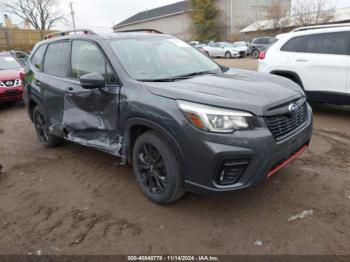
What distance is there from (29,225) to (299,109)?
2.99m

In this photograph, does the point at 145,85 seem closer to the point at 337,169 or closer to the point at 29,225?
the point at 29,225

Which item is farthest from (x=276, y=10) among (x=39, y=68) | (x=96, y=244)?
(x=96, y=244)

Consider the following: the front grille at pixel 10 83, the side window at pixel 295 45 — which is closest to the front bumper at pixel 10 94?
the front grille at pixel 10 83

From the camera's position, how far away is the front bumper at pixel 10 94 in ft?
28.2

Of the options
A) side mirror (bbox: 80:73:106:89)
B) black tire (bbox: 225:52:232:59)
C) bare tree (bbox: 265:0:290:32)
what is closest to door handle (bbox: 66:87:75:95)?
side mirror (bbox: 80:73:106:89)

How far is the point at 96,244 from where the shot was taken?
276 centimetres

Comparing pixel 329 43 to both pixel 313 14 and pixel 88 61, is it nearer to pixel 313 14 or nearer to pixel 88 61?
pixel 88 61

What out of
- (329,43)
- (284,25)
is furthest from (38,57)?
(284,25)

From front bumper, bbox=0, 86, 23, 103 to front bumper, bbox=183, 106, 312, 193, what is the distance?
25.3 feet

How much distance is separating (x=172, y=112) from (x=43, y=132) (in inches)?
134

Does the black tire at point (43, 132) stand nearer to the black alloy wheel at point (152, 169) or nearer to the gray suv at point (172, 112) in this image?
the gray suv at point (172, 112)

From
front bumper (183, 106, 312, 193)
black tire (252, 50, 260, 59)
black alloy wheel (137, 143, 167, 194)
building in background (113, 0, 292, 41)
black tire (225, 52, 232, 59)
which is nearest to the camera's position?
front bumper (183, 106, 312, 193)

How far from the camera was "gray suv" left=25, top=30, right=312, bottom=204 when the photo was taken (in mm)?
2635

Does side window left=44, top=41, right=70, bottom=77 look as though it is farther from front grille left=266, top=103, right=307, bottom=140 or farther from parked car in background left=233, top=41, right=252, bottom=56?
parked car in background left=233, top=41, right=252, bottom=56
